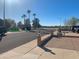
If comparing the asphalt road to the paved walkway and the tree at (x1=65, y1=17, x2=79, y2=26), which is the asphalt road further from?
the tree at (x1=65, y1=17, x2=79, y2=26)

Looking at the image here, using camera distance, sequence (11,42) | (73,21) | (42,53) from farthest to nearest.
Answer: (73,21), (11,42), (42,53)

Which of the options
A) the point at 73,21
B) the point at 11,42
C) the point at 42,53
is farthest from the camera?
the point at 73,21

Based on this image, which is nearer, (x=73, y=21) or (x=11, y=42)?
(x=11, y=42)

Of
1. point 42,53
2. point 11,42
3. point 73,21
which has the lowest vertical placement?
point 42,53

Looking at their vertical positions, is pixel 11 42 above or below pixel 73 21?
below

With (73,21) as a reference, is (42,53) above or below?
below

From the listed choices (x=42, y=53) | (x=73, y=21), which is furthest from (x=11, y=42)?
(x=73, y=21)

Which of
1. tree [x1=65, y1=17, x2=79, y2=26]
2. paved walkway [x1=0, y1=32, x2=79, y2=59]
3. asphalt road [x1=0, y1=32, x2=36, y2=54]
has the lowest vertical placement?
paved walkway [x1=0, y1=32, x2=79, y2=59]

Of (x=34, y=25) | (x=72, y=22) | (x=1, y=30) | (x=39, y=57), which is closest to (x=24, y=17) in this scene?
(x=34, y=25)

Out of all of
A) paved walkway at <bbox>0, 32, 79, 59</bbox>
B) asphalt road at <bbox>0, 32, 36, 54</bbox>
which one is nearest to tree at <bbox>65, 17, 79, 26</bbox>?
asphalt road at <bbox>0, 32, 36, 54</bbox>

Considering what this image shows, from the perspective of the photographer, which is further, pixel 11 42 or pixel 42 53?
pixel 11 42

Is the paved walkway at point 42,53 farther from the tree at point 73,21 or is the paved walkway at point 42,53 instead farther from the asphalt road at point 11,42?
the tree at point 73,21

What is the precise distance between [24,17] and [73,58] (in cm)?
9245

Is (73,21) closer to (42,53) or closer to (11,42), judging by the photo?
(11,42)
